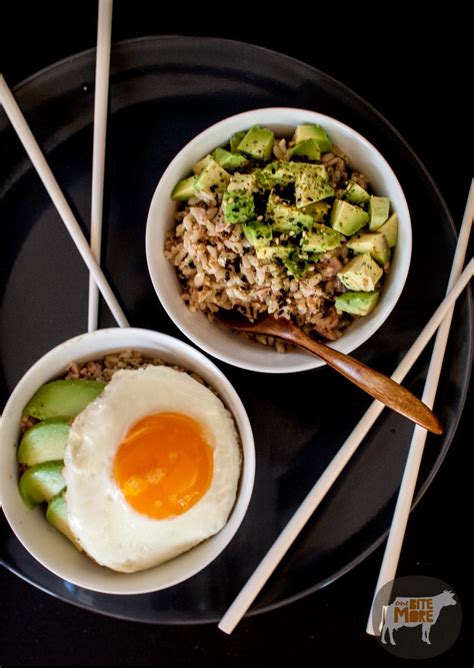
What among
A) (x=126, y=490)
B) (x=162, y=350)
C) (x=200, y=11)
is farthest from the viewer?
(x=200, y=11)

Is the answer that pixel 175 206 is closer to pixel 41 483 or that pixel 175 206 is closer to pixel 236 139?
pixel 236 139

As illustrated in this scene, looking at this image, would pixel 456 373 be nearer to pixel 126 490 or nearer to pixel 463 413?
pixel 463 413

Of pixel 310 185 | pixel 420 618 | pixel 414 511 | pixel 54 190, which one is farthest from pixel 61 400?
pixel 420 618

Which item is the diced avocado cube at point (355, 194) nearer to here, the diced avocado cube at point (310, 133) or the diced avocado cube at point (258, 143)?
the diced avocado cube at point (310, 133)

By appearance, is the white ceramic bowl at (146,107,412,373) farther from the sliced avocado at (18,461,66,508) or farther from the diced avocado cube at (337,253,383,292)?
the sliced avocado at (18,461,66,508)

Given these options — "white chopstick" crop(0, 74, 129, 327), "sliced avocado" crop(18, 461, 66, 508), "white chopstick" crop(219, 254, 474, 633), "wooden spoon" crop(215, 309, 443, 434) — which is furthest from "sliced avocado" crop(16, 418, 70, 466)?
"white chopstick" crop(219, 254, 474, 633)

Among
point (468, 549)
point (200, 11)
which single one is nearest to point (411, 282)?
point (468, 549)

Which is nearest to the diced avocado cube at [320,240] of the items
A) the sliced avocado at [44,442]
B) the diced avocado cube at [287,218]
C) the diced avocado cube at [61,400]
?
the diced avocado cube at [287,218]
